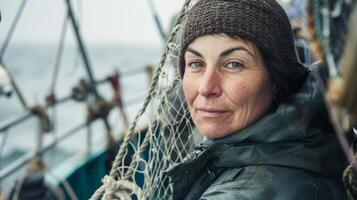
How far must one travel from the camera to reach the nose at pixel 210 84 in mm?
1596

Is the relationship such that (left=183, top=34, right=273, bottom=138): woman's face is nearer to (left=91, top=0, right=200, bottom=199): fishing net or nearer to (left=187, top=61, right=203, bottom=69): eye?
(left=187, top=61, right=203, bottom=69): eye

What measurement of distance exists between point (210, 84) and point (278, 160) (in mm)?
368

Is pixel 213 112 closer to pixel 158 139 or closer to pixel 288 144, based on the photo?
pixel 288 144

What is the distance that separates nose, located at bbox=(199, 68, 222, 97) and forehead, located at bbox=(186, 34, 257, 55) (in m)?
0.09

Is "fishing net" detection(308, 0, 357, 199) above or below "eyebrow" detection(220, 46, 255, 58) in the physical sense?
above

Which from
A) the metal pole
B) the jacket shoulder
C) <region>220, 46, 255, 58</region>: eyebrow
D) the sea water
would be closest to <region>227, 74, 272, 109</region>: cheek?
<region>220, 46, 255, 58</region>: eyebrow

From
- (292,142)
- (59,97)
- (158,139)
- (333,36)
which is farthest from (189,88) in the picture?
(59,97)

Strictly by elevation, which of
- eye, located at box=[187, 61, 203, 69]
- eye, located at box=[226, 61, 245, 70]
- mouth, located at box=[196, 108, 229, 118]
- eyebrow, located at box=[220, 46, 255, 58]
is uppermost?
eyebrow, located at box=[220, 46, 255, 58]

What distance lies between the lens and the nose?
5.24 ft

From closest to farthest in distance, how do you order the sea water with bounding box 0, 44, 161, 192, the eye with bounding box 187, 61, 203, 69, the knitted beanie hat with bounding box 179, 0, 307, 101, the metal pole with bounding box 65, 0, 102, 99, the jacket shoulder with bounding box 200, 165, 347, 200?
1. the jacket shoulder with bounding box 200, 165, 347, 200
2. the knitted beanie hat with bounding box 179, 0, 307, 101
3. the eye with bounding box 187, 61, 203, 69
4. the metal pole with bounding box 65, 0, 102, 99
5. the sea water with bounding box 0, 44, 161, 192

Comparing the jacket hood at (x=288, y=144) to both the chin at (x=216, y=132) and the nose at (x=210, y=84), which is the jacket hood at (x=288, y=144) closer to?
the chin at (x=216, y=132)

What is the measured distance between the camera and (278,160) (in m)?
1.44

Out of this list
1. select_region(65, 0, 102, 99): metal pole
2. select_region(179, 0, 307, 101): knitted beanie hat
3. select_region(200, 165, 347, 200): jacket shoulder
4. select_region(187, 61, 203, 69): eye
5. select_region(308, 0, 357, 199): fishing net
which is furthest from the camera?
select_region(65, 0, 102, 99): metal pole

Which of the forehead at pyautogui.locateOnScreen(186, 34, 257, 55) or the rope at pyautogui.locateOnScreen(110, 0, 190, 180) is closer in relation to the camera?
the forehead at pyautogui.locateOnScreen(186, 34, 257, 55)
